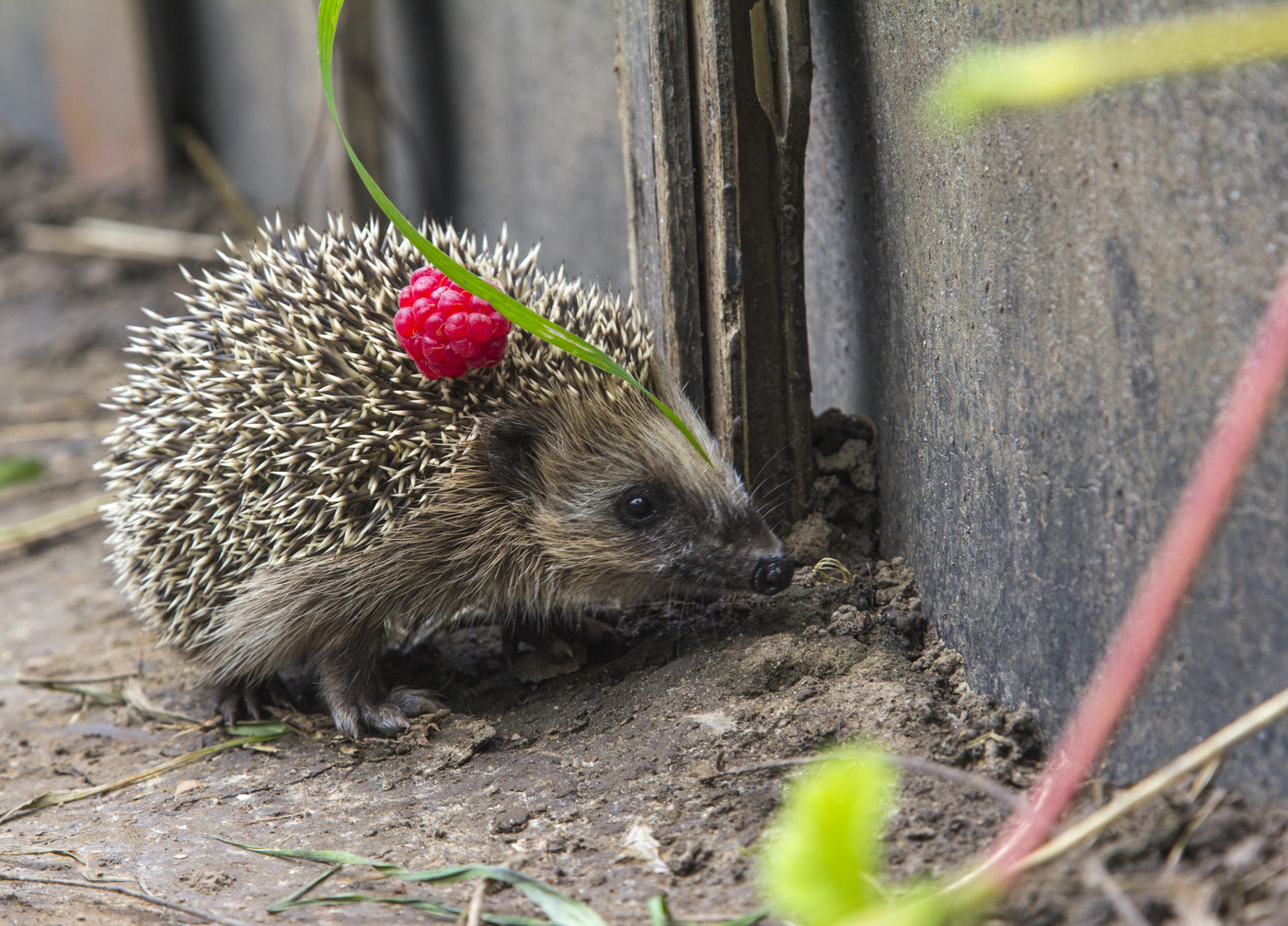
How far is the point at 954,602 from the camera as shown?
140 inches

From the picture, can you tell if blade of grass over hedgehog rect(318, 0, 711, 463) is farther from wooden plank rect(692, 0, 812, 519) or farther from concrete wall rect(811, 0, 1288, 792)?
concrete wall rect(811, 0, 1288, 792)

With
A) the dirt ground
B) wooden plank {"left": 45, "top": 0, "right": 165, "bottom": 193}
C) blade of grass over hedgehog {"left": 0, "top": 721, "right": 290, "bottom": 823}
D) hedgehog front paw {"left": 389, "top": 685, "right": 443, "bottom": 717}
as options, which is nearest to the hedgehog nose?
the dirt ground

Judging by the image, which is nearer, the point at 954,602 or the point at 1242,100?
the point at 1242,100

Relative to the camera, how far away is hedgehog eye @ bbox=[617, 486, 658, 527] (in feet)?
13.9

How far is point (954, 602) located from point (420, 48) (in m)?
6.85

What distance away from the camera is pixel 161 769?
427 cm

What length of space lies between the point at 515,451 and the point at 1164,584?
2347 millimetres

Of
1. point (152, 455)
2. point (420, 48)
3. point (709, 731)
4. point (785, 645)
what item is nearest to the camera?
point (709, 731)

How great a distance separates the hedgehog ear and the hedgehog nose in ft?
2.95

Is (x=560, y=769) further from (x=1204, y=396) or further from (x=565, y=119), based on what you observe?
(x=565, y=119)

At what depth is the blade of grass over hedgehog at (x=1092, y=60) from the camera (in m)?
2.11

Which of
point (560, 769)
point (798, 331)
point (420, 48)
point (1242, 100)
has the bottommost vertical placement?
point (560, 769)

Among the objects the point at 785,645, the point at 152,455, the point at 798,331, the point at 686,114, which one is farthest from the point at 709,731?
the point at 152,455

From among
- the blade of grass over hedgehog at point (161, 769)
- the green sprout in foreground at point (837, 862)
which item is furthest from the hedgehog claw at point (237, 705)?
the green sprout in foreground at point (837, 862)
